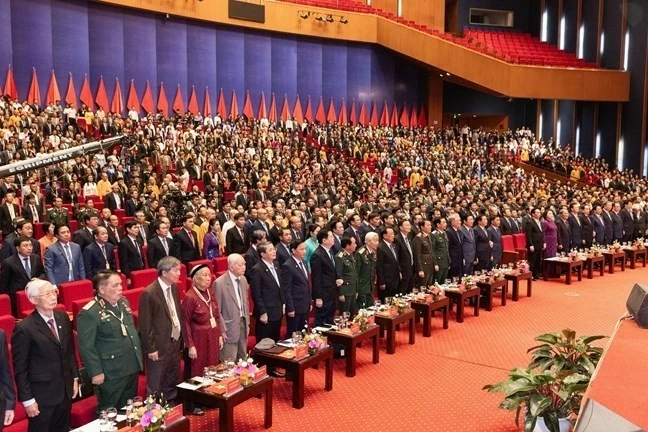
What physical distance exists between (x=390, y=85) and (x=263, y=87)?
5.53m

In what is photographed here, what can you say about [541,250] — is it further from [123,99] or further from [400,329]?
[123,99]

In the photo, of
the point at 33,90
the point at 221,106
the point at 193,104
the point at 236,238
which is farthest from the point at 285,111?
the point at 236,238

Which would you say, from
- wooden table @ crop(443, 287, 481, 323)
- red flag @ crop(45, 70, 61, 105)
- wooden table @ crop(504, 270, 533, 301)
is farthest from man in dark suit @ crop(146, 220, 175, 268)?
red flag @ crop(45, 70, 61, 105)

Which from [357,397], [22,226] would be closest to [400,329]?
[357,397]

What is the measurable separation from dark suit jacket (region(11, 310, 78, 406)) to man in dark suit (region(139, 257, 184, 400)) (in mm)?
662

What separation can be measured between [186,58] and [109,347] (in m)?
17.6

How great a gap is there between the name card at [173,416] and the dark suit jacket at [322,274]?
9.31 feet

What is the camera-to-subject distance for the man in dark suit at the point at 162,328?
4.57 m

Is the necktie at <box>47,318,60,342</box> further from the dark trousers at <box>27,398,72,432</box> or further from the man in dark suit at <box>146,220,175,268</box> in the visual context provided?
the man in dark suit at <box>146,220,175,268</box>

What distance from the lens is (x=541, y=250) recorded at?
11.2 meters

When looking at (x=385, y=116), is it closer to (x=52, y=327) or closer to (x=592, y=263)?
(x=592, y=263)

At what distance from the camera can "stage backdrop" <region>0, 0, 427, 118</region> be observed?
16828 millimetres

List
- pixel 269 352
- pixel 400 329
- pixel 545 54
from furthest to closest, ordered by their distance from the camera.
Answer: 1. pixel 545 54
2. pixel 400 329
3. pixel 269 352

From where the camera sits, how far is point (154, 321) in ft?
15.1
